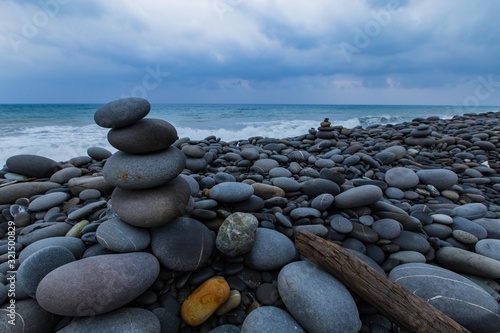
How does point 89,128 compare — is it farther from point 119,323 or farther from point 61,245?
point 119,323

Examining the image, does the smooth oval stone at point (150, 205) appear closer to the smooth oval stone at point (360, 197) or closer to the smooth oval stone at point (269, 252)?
the smooth oval stone at point (269, 252)

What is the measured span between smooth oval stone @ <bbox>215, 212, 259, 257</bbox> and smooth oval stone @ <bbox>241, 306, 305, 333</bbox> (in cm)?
58

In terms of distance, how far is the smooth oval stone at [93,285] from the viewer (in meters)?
1.71

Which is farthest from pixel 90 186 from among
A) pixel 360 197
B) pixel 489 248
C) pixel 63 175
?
pixel 489 248

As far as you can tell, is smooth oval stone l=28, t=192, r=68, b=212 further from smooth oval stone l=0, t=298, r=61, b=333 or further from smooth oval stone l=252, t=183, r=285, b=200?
smooth oval stone l=252, t=183, r=285, b=200

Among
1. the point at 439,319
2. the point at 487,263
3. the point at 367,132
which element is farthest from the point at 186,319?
the point at 367,132

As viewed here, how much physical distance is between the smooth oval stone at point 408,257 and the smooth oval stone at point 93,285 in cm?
251

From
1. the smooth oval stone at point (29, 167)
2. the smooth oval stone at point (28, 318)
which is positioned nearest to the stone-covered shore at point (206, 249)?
the smooth oval stone at point (28, 318)

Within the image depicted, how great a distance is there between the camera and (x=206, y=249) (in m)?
2.42

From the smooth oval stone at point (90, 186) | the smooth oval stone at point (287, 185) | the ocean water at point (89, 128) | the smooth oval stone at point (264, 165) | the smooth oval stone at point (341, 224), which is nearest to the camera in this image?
the smooth oval stone at point (341, 224)

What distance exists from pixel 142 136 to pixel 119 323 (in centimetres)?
161

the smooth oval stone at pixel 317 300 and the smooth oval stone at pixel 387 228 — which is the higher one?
the smooth oval stone at pixel 387 228

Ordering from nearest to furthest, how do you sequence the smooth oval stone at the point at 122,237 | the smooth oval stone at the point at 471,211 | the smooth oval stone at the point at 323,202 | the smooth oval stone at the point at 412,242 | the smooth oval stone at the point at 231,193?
the smooth oval stone at the point at 122,237
the smooth oval stone at the point at 412,242
the smooth oval stone at the point at 231,193
the smooth oval stone at the point at 323,202
the smooth oval stone at the point at 471,211

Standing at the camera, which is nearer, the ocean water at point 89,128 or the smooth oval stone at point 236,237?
the smooth oval stone at point 236,237
